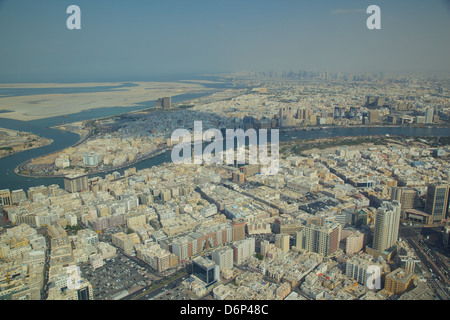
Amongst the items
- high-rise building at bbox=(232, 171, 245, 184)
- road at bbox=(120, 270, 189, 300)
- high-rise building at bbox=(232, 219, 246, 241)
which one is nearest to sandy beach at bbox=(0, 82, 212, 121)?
high-rise building at bbox=(232, 171, 245, 184)

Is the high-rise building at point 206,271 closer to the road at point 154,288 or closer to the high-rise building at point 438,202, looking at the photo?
the road at point 154,288

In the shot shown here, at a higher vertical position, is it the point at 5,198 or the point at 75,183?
the point at 75,183

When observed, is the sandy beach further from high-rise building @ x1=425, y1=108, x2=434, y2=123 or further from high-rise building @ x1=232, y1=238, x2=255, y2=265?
high-rise building @ x1=425, y1=108, x2=434, y2=123

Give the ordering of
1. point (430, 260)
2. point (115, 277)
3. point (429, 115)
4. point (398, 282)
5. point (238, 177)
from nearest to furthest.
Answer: point (398, 282) < point (115, 277) < point (430, 260) < point (238, 177) < point (429, 115)

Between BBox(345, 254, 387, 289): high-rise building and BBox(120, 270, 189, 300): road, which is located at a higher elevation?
BBox(345, 254, 387, 289): high-rise building

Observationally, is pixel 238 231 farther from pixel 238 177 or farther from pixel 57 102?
pixel 57 102

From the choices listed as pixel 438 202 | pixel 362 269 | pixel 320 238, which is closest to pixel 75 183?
pixel 320 238
